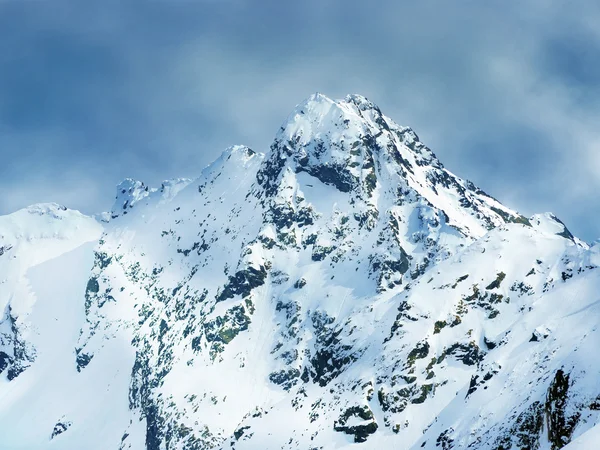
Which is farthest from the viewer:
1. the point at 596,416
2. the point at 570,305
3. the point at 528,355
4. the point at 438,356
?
the point at 438,356

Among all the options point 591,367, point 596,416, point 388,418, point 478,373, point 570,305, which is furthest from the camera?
point 388,418

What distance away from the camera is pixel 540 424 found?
9856 centimetres

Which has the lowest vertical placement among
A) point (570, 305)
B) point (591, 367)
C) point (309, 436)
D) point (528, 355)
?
point (591, 367)

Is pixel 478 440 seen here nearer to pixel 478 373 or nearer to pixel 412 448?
pixel 478 373

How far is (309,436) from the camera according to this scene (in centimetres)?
18725

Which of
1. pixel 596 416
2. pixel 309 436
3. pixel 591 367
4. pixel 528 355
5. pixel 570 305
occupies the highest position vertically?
pixel 309 436

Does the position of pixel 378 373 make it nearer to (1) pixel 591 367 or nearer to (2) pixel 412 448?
(2) pixel 412 448

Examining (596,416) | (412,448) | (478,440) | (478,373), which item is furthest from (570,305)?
(596,416)

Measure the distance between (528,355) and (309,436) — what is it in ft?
243

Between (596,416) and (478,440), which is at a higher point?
(478,440)

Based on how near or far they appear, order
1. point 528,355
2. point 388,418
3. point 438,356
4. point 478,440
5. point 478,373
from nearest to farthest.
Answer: point 478,440
point 528,355
point 478,373
point 388,418
point 438,356

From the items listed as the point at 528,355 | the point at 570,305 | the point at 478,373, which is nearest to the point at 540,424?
the point at 528,355

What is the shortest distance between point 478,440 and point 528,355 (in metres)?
29.9

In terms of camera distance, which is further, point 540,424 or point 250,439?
point 250,439
